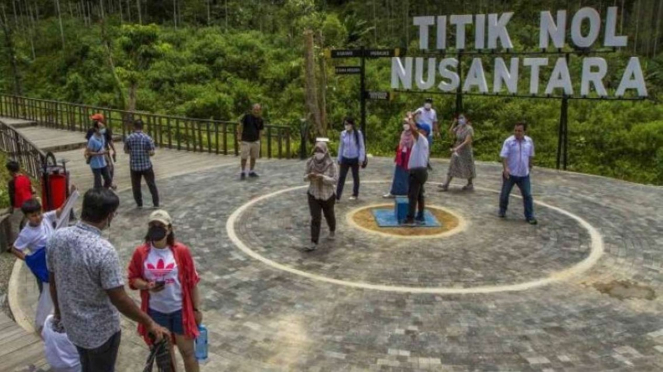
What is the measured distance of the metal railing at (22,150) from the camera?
11926mm

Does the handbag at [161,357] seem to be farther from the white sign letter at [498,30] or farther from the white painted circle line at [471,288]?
the white sign letter at [498,30]

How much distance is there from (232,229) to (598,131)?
58.7 ft

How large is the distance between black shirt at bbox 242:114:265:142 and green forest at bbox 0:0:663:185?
5.63m

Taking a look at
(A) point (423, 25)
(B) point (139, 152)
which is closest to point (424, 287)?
(B) point (139, 152)

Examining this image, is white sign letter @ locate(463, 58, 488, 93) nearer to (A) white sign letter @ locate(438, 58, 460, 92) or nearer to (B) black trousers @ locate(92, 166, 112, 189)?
(A) white sign letter @ locate(438, 58, 460, 92)

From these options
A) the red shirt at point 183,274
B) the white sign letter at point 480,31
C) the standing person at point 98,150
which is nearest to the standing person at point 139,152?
the standing person at point 98,150

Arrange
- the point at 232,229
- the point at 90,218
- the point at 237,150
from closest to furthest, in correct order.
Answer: the point at 90,218 < the point at 232,229 < the point at 237,150

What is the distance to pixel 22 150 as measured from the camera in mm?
13344

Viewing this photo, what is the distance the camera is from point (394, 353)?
590 centimetres

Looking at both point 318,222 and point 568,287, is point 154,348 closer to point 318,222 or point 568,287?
point 318,222

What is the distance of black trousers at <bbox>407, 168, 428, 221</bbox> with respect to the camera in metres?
9.67

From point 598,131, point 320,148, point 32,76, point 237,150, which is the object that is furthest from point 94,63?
point 320,148

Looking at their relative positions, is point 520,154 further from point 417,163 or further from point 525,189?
point 417,163

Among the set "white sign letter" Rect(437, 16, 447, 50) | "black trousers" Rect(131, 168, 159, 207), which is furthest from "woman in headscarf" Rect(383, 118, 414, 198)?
"white sign letter" Rect(437, 16, 447, 50)
